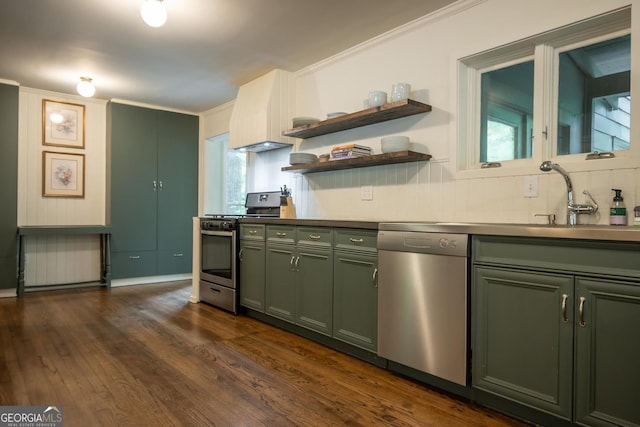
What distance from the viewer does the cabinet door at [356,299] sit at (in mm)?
2482

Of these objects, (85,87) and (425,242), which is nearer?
(425,242)

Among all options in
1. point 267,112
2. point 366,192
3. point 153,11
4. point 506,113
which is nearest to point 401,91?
point 506,113

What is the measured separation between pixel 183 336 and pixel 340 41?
8.69ft

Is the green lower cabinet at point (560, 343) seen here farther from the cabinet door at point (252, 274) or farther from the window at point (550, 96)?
the cabinet door at point (252, 274)

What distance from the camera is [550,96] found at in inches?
Answer: 93.7

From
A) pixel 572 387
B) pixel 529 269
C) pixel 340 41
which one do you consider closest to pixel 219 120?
pixel 340 41

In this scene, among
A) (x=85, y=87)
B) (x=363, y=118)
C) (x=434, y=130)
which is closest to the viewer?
(x=434, y=130)

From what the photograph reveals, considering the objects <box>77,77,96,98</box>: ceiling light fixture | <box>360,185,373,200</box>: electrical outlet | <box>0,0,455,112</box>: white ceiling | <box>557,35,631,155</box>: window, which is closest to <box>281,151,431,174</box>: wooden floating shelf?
<box>360,185,373,200</box>: electrical outlet

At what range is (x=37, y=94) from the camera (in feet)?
15.7

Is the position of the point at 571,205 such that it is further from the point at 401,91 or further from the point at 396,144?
the point at 401,91

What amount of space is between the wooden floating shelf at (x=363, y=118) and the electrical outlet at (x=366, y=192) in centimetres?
51

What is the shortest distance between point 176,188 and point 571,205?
188 inches

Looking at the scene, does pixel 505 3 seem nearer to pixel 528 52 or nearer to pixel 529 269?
pixel 528 52

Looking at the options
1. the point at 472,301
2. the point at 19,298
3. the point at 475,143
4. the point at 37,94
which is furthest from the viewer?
the point at 37,94
